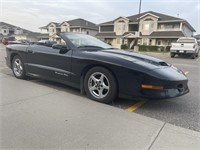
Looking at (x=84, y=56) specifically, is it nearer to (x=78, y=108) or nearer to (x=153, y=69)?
(x=78, y=108)

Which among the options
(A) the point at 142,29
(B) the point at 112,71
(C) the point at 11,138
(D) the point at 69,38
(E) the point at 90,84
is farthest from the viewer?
(A) the point at 142,29

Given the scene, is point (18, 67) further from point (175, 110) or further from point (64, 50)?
point (175, 110)

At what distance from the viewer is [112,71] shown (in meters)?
3.55

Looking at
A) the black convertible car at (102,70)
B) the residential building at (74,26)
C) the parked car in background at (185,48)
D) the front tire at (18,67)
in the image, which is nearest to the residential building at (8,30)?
the residential building at (74,26)

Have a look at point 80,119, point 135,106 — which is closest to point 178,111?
point 135,106

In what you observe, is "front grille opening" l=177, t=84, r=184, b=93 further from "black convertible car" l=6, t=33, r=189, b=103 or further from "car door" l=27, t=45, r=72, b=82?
"car door" l=27, t=45, r=72, b=82

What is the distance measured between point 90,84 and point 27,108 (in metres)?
1.27

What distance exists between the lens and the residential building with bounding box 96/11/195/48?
36.0m

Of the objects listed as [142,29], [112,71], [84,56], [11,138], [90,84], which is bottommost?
[11,138]

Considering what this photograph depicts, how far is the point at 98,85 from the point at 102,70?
0.32 m

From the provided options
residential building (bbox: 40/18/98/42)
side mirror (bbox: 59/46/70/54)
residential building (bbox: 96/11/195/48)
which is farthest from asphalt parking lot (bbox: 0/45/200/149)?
residential building (bbox: 40/18/98/42)

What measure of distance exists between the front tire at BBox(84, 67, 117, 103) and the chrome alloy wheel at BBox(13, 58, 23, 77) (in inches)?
96.4

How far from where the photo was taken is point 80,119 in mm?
2971

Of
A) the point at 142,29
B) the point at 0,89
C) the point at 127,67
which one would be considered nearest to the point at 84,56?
the point at 127,67
